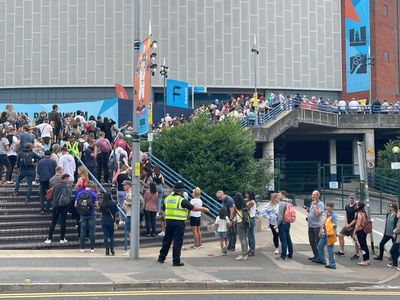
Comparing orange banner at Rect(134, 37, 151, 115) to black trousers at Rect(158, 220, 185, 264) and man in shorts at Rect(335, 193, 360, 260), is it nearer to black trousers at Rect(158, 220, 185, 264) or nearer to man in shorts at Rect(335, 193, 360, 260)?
black trousers at Rect(158, 220, 185, 264)

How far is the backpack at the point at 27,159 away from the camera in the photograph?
56.4 feet

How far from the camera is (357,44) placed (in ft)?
180

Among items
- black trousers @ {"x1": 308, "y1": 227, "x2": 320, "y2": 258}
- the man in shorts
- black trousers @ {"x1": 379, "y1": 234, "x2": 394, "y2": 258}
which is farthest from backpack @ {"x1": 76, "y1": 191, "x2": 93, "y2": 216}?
black trousers @ {"x1": 379, "y1": 234, "x2": 394, "y2": 258}

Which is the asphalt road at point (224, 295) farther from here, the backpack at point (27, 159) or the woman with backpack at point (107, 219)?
the backpack at point (27, 159)

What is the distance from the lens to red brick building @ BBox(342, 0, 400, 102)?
54812 mm

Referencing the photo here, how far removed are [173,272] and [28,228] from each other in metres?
5.57

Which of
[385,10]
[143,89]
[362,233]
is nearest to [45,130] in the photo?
[143,89]

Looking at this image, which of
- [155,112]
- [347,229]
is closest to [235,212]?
[347,229]

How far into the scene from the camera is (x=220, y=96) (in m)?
Result: 53.7

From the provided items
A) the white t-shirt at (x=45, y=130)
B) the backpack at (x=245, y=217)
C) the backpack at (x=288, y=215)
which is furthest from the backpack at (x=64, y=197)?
the backpack at (x=288, y=215)

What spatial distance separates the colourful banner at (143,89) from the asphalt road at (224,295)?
15.8ft

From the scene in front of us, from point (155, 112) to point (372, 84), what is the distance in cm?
2806

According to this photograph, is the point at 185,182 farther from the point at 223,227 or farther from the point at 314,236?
the point at 314,236

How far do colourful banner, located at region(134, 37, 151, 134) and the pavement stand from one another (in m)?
3.42
